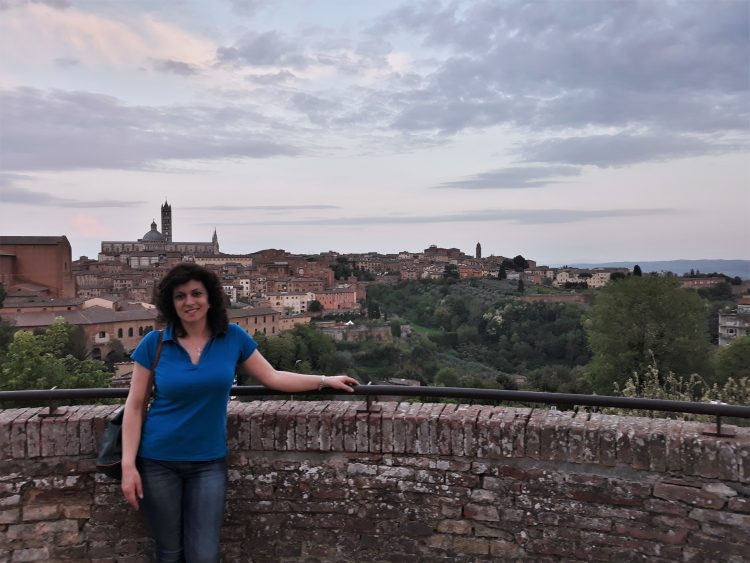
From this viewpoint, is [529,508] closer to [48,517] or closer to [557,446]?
[557,446]

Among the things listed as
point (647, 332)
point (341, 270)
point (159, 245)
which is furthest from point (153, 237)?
point (647, 332)

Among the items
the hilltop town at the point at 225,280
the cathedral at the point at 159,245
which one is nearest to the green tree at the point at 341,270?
the hilltop town at the point at 225,280

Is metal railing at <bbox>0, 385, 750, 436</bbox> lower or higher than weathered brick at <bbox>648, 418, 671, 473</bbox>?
higher

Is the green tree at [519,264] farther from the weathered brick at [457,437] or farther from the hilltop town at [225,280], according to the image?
the weathered brick at [457,437]

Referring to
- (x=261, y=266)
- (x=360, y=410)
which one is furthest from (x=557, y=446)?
(x=261, y=266)

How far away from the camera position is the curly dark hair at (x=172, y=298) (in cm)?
Result: 265

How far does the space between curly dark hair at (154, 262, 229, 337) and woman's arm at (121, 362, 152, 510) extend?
238mm

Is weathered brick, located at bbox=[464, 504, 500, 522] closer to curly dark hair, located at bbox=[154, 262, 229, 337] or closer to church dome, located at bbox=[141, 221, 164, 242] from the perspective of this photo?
curly dark hair, located at bbox=[154, 262, 229, 337]

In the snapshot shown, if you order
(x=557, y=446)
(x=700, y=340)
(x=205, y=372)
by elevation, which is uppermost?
(x=205, y=372)

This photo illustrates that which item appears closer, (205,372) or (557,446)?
(205,372)

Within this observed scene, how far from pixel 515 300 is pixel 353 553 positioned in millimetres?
74284

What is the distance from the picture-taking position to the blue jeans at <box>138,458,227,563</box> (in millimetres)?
2557

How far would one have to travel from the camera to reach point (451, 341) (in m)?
64.6

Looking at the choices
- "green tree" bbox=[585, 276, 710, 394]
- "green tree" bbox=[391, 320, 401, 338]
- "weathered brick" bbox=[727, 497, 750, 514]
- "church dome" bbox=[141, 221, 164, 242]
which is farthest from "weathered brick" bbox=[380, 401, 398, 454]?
"church dome" bbox=[141, 221, 164, 242]
